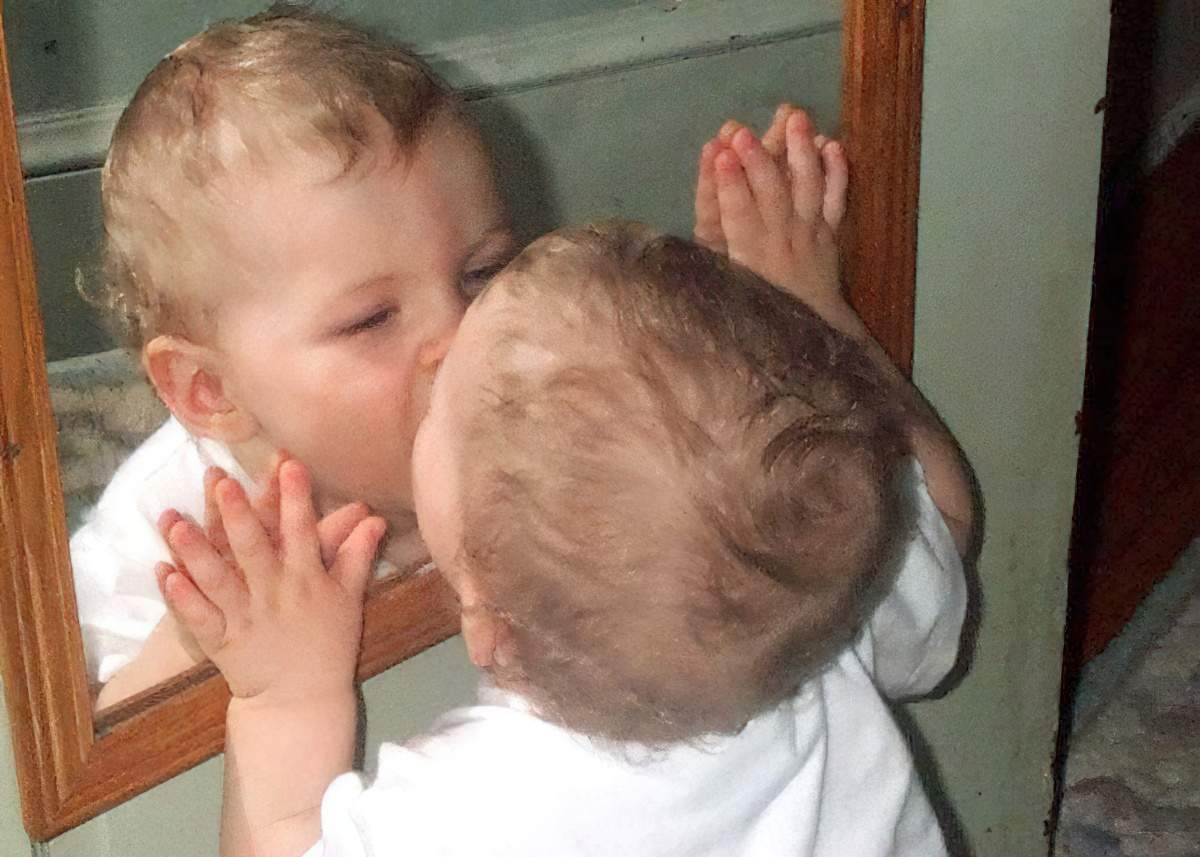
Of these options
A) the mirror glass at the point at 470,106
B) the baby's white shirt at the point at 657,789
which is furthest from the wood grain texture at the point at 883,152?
the baby's white shirt at the point at 657,789

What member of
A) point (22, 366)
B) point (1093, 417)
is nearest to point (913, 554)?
point (22, 366)

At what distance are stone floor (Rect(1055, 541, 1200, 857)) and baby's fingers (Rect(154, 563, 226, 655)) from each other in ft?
3.92

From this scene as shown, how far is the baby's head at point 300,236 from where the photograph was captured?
57 centimetres

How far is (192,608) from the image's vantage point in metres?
0.62

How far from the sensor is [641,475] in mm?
596

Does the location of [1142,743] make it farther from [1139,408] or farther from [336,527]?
[336,527]

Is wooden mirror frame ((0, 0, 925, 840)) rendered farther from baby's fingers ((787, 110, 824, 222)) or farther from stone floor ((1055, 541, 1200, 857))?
stone floor ((1055, 541, 1200, 857))

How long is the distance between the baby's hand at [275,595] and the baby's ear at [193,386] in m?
0.03

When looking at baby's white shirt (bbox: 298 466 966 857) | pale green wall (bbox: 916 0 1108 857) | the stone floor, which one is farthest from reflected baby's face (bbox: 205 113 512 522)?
the stone floor

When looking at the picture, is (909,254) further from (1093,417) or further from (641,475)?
(1093,417)

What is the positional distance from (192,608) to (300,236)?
156 mm

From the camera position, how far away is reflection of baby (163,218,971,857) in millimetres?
599

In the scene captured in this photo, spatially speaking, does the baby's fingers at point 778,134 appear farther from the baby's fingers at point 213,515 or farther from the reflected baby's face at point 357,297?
the baby's fingers at point 213,515

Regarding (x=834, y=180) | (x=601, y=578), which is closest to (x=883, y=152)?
(x=834, y=180)
